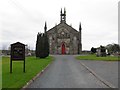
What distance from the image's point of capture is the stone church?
8619 centimetres

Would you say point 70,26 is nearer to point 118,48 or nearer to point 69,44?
point 69,44

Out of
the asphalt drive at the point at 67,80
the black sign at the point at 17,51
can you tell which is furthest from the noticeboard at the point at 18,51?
the asphalt drive at the point at 67,80

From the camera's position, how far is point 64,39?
286 feet

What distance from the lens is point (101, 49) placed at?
6812 centimetres

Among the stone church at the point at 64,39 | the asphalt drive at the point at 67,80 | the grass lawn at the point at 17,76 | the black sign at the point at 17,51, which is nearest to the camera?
the grass lawn at the point at 17,76

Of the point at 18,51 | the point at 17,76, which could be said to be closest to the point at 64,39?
the point at 18,51

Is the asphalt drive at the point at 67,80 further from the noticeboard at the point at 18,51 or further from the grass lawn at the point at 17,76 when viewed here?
the noticeboard at the point at 18,51

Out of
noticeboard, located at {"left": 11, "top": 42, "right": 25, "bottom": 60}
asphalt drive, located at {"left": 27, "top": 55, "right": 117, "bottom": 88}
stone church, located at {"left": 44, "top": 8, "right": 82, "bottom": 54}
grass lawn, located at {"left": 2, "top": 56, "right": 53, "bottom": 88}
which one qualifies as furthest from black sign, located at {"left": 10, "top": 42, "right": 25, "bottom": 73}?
stone church, located at {"left": 44, "top": 8, "right": 82, "bottom": 54}

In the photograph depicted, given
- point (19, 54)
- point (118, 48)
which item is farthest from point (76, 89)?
point (118, 48)

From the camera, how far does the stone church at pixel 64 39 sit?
3393 inches

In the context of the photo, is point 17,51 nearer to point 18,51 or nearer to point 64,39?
point 18,51

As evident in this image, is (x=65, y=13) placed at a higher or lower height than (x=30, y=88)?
higher

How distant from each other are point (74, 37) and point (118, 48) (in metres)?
38.4

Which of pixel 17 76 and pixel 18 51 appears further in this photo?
pixel 18 51
